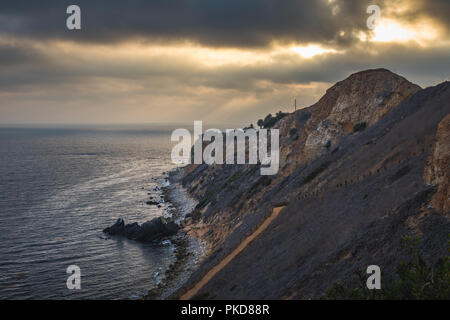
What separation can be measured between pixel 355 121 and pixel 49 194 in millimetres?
72923

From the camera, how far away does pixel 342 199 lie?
36.2 m

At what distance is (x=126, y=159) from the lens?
178m

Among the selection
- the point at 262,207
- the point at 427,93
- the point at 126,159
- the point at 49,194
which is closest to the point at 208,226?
the point at 262,207

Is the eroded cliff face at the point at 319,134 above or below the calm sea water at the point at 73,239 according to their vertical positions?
above

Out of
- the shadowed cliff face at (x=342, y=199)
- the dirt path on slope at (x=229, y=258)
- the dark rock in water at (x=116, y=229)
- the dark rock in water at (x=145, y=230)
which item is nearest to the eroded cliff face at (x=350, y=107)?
the shadowed cliff face at (x=342, y=199)

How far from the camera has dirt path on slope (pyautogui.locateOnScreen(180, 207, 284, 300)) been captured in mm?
34916

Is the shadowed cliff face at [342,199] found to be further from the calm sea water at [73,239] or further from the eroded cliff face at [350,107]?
the calm sea water at [73,239]

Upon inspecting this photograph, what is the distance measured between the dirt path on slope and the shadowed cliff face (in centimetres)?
111

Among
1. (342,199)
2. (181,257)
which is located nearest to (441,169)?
A: (342,199)


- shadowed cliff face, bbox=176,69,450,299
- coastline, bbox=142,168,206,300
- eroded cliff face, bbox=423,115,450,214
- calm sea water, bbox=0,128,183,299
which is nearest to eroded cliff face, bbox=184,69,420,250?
shadowed cliff face, bbox=176,69,450,299

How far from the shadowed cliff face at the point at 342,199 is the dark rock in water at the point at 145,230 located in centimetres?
504

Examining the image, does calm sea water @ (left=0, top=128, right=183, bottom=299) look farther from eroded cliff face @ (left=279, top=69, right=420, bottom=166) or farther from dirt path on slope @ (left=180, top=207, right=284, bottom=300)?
eroded cliff face @ (left=279, top=69, right=420, bottom=166)

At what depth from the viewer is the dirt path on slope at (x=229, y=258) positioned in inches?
1375
